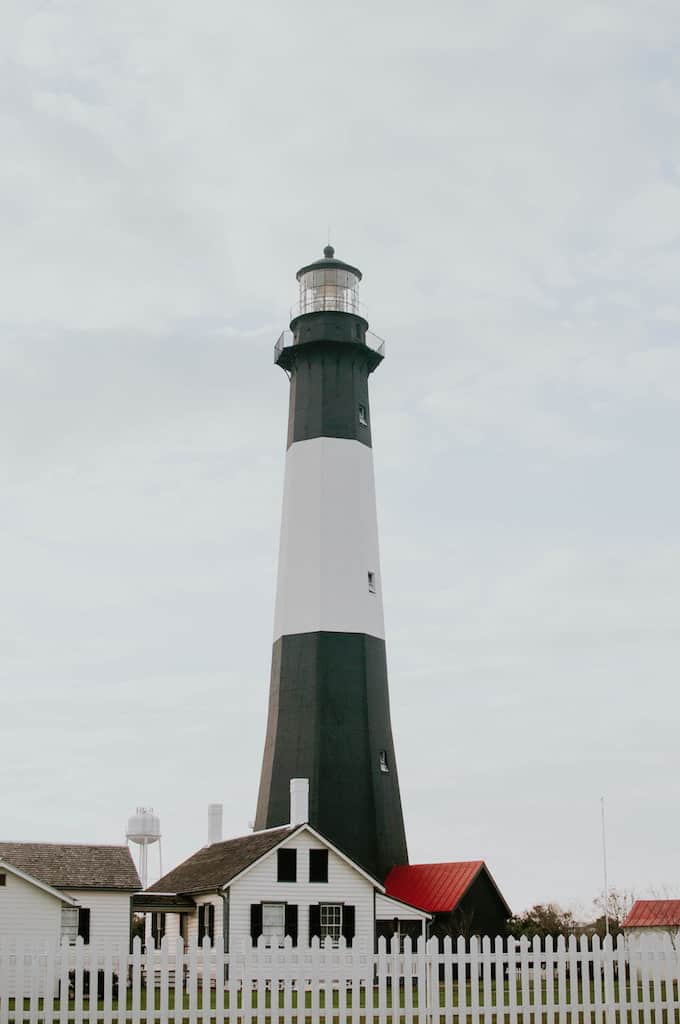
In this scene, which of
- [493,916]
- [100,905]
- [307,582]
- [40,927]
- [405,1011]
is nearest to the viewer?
[405,1011]

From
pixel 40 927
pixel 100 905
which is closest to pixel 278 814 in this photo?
pixel 100 905

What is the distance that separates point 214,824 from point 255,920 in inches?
286

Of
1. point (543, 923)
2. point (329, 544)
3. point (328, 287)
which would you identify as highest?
point (328, 287)

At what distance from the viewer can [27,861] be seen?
33812 millimetres

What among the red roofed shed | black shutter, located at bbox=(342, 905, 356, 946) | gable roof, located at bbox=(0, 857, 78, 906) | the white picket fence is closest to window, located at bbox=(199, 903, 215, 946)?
black shutter, located at bbox=(342, 905, 356, 946)

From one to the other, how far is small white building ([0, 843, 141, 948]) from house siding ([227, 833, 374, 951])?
9.18 feet

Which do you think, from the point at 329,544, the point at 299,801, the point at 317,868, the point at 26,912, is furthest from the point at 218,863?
the point at 329,544

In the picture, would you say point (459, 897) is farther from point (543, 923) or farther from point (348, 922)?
point (543, 923)

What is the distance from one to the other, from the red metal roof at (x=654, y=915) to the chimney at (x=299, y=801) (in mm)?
16460

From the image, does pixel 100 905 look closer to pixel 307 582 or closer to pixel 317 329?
pixel 307 582

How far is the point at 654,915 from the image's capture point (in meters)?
46.4

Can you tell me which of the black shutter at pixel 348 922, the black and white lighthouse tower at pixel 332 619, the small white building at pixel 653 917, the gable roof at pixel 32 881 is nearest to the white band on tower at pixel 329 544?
the black and white lighthouse tower at pixel 332 619

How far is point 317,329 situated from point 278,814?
46.6 feet

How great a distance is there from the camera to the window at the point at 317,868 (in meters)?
33.8
